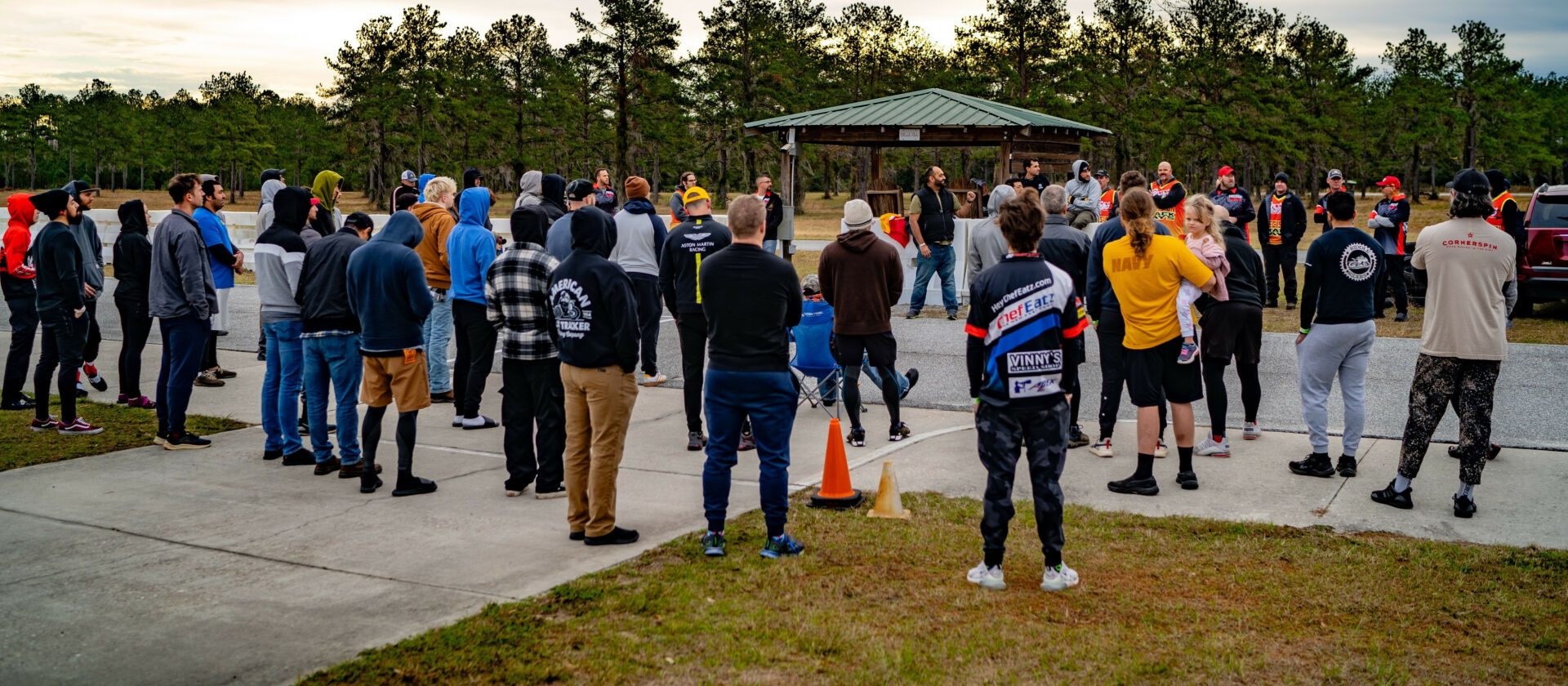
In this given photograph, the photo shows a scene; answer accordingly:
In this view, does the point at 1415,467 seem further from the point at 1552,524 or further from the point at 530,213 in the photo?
the point at 530,213

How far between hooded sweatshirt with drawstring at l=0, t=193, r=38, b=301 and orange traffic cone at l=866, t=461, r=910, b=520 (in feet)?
23.5

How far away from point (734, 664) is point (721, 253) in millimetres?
1987

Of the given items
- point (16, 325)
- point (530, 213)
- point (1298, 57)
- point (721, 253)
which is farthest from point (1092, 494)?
point (1298, 57)

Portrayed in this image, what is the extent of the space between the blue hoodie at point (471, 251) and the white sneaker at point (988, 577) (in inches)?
191

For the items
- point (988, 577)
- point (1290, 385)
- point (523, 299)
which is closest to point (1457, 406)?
point (988, 577)

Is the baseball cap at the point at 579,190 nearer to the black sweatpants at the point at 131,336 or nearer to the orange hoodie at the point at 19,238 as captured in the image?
the black sweatpants at the point at 131,336

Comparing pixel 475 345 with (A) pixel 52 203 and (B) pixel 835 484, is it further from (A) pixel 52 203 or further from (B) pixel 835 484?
(B) pixel 835 484

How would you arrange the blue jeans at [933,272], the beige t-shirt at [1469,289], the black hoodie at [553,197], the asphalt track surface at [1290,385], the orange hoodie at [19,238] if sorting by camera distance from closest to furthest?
the beige t-shirt at [1469,289] → the asphalt track surface at [1290,385] → the orange hoodie at [19,238] → the black hoodie at [553,197] → the blue jeans at [933,272]

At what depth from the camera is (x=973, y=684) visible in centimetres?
391

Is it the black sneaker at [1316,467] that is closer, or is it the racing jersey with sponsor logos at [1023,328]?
the racing jersey with sponsor logos at [1023,328]

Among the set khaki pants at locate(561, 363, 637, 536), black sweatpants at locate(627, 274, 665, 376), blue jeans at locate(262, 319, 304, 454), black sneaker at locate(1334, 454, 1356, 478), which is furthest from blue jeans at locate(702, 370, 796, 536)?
black sneaker at locate(1334, 454, 1356, 478)

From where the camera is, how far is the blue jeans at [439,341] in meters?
9.69

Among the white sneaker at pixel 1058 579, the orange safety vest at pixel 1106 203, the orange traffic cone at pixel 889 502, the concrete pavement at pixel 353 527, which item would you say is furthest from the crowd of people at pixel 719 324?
the orange safety vest at pixel 1106 203

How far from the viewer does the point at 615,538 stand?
566 centimetres
